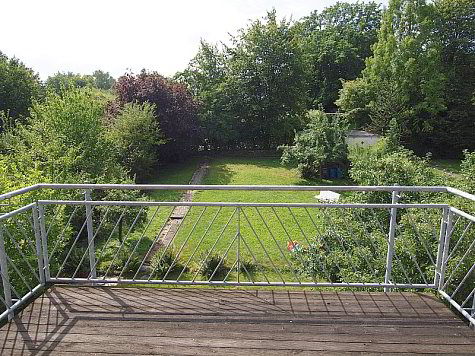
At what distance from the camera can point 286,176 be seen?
15.4m

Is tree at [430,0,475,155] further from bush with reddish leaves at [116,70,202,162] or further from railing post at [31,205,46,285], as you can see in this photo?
railing post at [31,205,46,285]

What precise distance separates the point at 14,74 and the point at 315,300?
2100 centimetres

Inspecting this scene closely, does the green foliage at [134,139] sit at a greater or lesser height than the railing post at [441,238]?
lesser

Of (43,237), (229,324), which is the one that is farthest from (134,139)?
(229,324)

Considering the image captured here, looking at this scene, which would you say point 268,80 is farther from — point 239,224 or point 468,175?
point 239,224

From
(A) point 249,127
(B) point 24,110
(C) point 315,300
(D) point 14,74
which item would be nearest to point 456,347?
(C) point 315,300

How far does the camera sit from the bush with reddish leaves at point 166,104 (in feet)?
54.9

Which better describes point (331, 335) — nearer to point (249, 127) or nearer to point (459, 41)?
point (249, 127)

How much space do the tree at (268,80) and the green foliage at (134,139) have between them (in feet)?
24.1

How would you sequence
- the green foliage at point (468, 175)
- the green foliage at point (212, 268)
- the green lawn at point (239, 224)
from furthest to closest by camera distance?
1. the green foliage at point (212, 268)
2. the green foliage at point (468, 175)
3. the green lawn at point (239, 224)

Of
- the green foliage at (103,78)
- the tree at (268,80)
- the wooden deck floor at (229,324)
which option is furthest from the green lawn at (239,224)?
the green foliage at (103,78)

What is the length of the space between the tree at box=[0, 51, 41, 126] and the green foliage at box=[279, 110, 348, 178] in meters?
13.1

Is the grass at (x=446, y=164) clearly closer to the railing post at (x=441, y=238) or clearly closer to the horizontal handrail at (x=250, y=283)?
the railing post at (x=441, y=238)

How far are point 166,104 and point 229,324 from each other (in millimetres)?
15388
